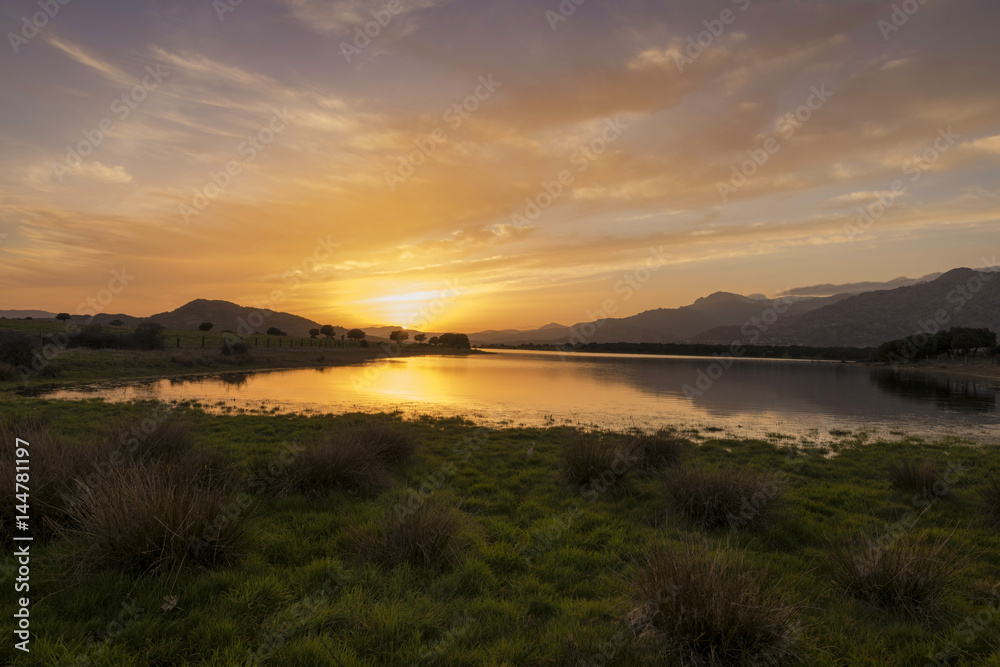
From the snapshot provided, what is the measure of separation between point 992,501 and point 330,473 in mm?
13176

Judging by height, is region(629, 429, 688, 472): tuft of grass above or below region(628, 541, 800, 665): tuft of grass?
below

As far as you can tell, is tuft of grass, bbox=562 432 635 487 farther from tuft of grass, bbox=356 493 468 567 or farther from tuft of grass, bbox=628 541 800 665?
tuft of grass, bbox=628 541 800 665

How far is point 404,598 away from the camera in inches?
216

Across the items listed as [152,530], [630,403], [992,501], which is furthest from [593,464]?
[630,403]

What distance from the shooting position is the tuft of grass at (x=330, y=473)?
947 cm

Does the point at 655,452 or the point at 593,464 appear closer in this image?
the point at 593,464

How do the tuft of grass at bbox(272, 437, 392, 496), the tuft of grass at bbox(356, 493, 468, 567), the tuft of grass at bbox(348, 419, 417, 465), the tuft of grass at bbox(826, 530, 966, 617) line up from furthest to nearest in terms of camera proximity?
the tuft of grass at bbox(348, 419, 417, 465), the tuft of grass at bbox(272, 437, 392, 496), the tuft of grass at bbox(356, 493, 468, 567), the tuft of grass at bbox(826, 530, 966, 617)

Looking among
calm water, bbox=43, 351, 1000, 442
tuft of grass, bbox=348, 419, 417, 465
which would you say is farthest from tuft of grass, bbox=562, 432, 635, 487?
calm water, bbox=43, 351, 1000, 442

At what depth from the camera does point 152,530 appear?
5566 millimetres

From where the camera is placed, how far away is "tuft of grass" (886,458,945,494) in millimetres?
11023

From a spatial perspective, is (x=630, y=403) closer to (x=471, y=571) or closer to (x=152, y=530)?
(x=471, y=571)

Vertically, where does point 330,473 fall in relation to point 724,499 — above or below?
above

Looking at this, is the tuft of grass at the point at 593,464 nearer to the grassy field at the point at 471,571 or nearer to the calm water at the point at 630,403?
the grassy field at the point at 471,571

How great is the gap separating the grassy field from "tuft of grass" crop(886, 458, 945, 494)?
2.20 feet
